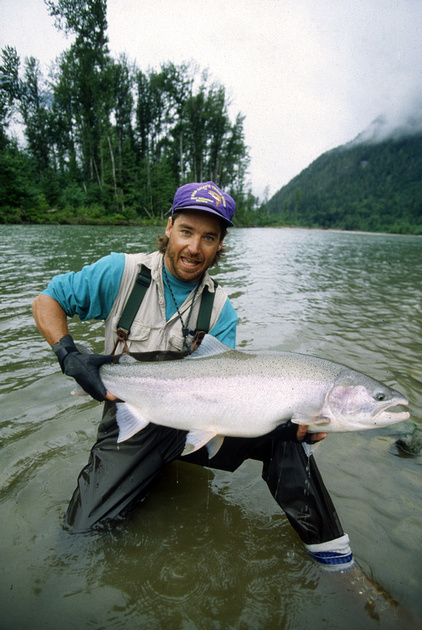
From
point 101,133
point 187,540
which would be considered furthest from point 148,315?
point 101,133

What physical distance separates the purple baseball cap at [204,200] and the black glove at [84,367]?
129 cm

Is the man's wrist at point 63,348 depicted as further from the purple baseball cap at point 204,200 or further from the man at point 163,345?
the purple baseball cap at point 204,200

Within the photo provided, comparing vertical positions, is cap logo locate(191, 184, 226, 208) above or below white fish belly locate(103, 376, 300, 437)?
above

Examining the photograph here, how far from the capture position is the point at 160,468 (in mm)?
2492

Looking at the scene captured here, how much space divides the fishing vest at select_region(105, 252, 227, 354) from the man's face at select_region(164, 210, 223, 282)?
0.51ft

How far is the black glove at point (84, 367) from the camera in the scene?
7.48ft

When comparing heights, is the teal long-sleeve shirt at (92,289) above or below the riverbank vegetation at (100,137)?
below

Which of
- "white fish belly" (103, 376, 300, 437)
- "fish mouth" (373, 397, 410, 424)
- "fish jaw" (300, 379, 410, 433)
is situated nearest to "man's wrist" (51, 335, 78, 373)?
"white fish belly" (103, 376, 300, 437)

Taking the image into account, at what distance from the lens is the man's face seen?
8.75ft

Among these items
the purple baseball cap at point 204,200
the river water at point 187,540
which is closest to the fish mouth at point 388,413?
the river water at point 187,540

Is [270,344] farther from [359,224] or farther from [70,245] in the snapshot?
[359,224]

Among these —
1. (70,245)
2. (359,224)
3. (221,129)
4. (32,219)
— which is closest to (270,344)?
Result: (70,245)

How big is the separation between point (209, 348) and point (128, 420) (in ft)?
2.39

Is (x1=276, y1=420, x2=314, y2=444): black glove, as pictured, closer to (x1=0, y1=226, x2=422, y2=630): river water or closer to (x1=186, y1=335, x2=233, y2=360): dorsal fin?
(x1=186, y1=335, x2=233, y2=360): dorsal fin
